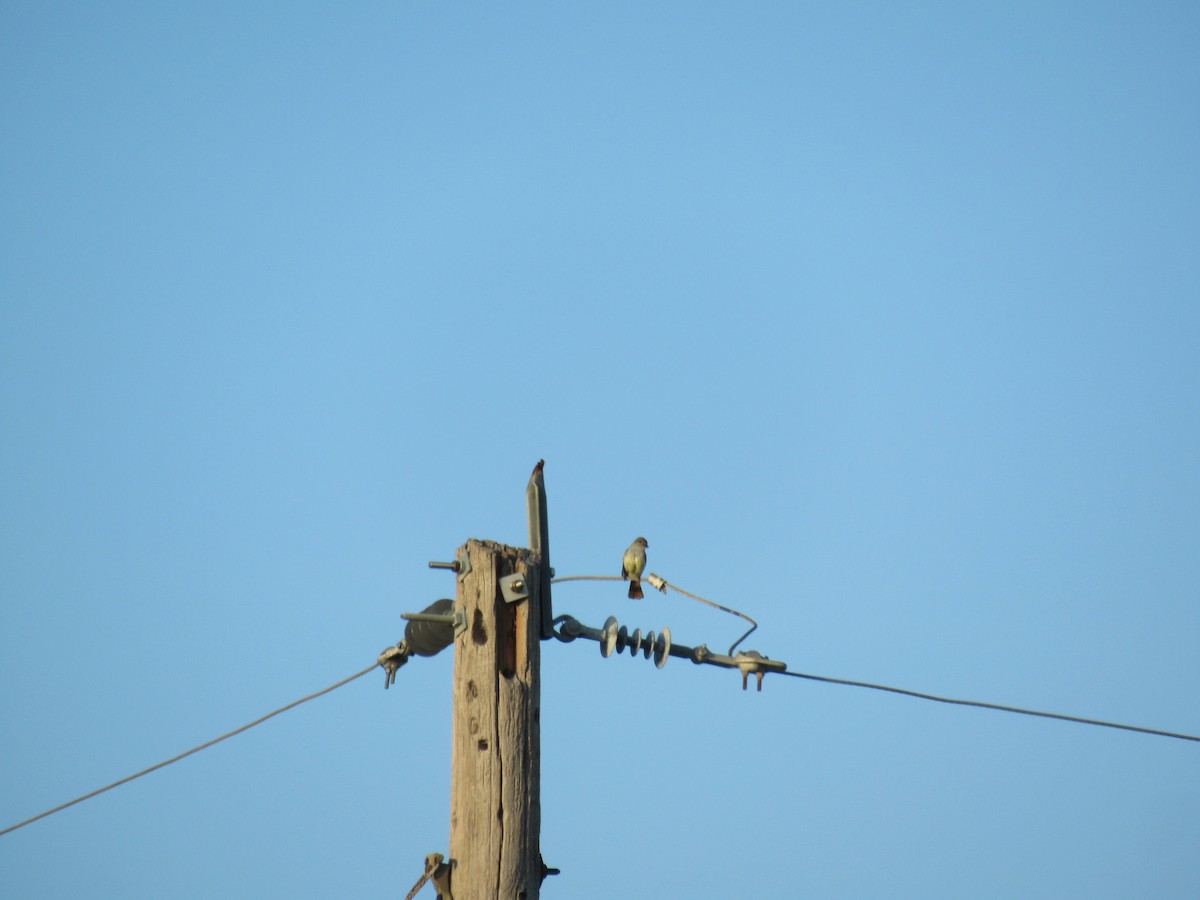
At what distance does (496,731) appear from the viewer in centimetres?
626

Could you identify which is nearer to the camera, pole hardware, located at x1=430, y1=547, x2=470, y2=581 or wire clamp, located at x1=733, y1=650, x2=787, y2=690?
Answer: pole hardware, located at x1=430, y1=547, x2=470, y2=581

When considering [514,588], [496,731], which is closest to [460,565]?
[514,588]

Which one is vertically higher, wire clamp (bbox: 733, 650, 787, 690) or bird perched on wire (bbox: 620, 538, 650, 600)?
bird perched on wire (bbox: 620, 538, 650, 600)

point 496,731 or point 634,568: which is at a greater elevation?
point 634,568

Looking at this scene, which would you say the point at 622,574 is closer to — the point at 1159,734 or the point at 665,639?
the point at 665,639

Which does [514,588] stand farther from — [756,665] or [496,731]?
[756,665]

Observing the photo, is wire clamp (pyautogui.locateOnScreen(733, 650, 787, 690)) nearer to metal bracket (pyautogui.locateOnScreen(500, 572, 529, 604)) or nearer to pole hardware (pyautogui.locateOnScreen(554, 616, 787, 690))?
pole hardware (pyautogui.locateOnScreen(554, 616, 787, 690))

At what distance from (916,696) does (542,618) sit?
2063mm

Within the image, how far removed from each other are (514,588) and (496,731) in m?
0.64

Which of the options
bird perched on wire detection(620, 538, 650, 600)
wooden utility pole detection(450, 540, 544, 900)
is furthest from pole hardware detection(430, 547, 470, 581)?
bird perched on wire detection(620, 538, 650, 600)

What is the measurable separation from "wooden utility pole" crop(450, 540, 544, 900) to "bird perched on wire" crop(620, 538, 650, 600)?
1.05 metres

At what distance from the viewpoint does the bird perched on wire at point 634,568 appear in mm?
7531

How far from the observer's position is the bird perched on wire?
7.53 meters

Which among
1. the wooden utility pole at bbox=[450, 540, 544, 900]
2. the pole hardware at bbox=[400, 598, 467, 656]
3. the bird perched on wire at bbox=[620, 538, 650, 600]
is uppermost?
the bird perched on wire at bbox=[620, 538, 650, 600]
